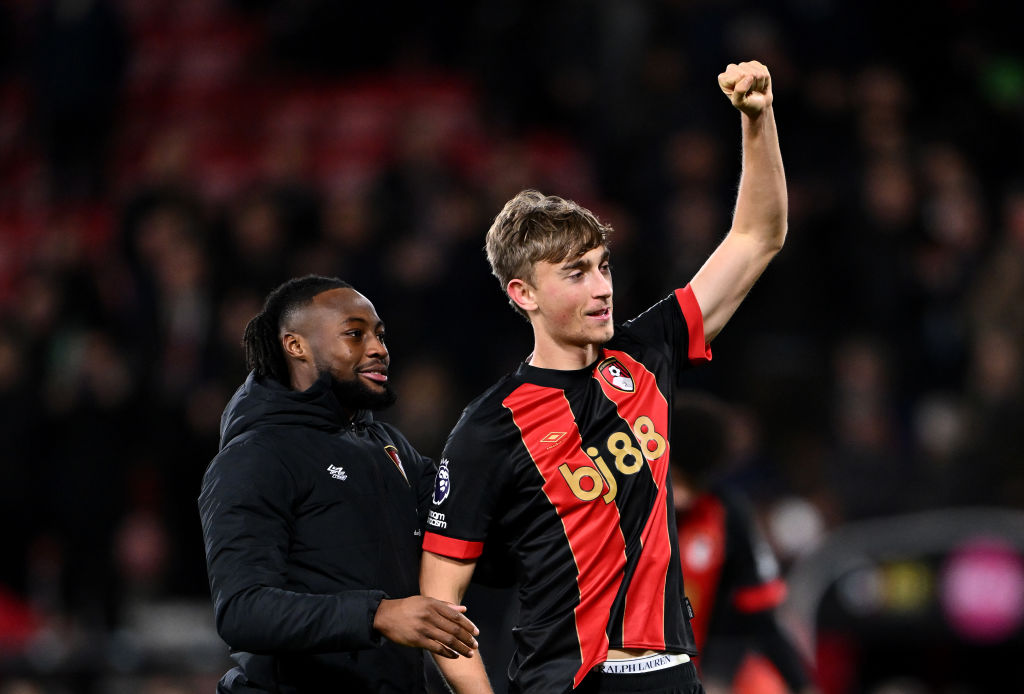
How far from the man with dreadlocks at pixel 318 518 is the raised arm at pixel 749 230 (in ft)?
2.97

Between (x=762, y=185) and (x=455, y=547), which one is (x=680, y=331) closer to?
(x=762, y=185)

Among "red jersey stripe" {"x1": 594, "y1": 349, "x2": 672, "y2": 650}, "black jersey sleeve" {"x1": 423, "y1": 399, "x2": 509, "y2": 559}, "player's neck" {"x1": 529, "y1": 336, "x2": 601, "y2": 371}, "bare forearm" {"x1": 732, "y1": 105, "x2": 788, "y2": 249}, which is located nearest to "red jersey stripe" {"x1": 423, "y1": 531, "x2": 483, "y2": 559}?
"black jersey sleeve" {"x1": 423, "y1": 399, "x2": 509, "y2": 559}

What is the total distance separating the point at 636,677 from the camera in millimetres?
3615

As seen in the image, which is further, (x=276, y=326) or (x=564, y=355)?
(x=276, y=326)

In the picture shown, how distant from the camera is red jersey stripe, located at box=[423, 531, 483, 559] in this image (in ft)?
12.1

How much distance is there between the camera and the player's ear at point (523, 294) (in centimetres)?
382

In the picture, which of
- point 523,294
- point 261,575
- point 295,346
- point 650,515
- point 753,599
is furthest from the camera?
point 753,599

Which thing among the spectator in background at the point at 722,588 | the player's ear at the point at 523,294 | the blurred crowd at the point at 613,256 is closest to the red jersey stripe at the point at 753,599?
the spectator in background at the point at 722,588

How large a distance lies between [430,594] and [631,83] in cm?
772

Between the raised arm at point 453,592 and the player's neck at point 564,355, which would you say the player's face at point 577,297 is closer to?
the player's neck at point 564,355

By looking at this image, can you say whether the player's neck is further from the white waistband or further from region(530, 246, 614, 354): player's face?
the white waistband

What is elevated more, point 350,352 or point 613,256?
point 613,256

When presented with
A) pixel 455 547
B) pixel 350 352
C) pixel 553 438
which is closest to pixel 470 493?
pixel 455 547

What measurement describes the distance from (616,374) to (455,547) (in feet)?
2.03
